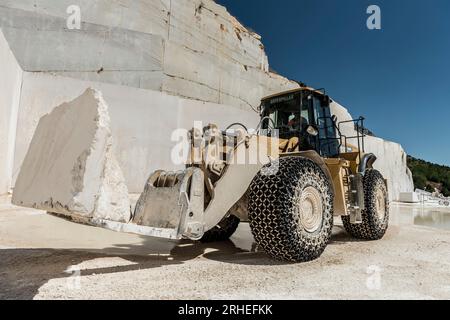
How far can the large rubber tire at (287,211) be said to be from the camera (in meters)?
3.76

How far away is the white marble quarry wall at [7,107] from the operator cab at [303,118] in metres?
6.21

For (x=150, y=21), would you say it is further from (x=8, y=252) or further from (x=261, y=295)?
(x=261, y=295)

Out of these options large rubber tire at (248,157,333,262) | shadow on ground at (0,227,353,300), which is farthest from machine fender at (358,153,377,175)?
large rubber tire at (248,157,333,262)

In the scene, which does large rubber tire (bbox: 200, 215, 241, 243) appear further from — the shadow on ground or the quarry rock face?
the quarry rock face

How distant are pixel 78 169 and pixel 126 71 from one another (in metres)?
10.0

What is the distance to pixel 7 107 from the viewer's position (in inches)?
340

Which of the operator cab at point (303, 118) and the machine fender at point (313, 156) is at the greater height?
the operator cab at point (303, 118)

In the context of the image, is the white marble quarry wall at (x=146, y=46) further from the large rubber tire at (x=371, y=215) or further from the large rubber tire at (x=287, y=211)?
the large rubber tire at (x=287, y=211)

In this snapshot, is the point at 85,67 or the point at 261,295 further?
the point at 85,67

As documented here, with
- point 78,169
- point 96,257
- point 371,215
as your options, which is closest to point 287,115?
point 371,215

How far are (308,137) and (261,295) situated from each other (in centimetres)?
312

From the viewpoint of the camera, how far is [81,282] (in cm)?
302

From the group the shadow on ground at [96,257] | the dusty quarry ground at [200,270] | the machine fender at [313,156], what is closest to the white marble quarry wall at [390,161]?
the machine fender at [313,156]
